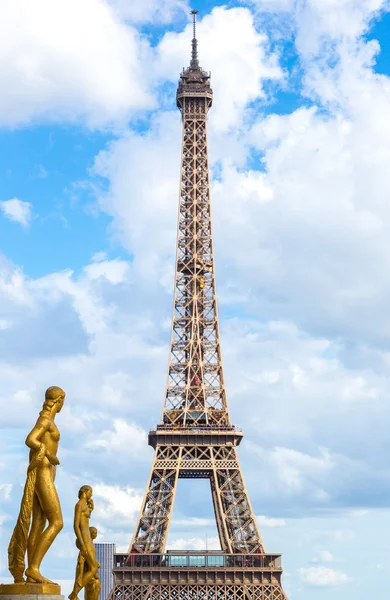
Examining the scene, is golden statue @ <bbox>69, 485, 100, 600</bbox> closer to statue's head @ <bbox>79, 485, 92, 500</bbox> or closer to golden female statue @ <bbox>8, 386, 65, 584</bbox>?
statue's head @ <bbox>79, 485, 92, 500</bbox>

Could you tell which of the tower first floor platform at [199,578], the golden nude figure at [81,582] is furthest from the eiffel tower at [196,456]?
the golden nude figure at [81,582]

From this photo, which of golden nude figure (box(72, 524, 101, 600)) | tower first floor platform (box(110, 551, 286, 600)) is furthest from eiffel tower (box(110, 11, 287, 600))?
golden nude figure (box(72, 524, 101, 600))

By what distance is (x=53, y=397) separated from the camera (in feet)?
99.0

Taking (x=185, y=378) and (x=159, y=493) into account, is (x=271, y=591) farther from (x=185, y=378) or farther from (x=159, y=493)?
(x=185, y=378)

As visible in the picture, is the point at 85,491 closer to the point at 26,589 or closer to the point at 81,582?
the point at 81,582

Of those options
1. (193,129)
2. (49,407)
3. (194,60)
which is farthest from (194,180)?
(49,407)

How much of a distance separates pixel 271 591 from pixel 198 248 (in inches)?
1499

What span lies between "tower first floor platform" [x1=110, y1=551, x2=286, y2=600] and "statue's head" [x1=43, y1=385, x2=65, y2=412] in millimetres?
77852

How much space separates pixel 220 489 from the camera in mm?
110375

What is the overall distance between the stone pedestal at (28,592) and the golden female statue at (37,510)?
0.53 meters

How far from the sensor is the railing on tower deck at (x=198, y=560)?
105938mm

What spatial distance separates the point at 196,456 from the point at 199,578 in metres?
12.4

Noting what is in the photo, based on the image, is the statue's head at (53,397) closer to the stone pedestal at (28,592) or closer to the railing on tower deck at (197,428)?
the stone pedestal at (28,592)

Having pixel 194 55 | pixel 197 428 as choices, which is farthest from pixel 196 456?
pixel 194 55
